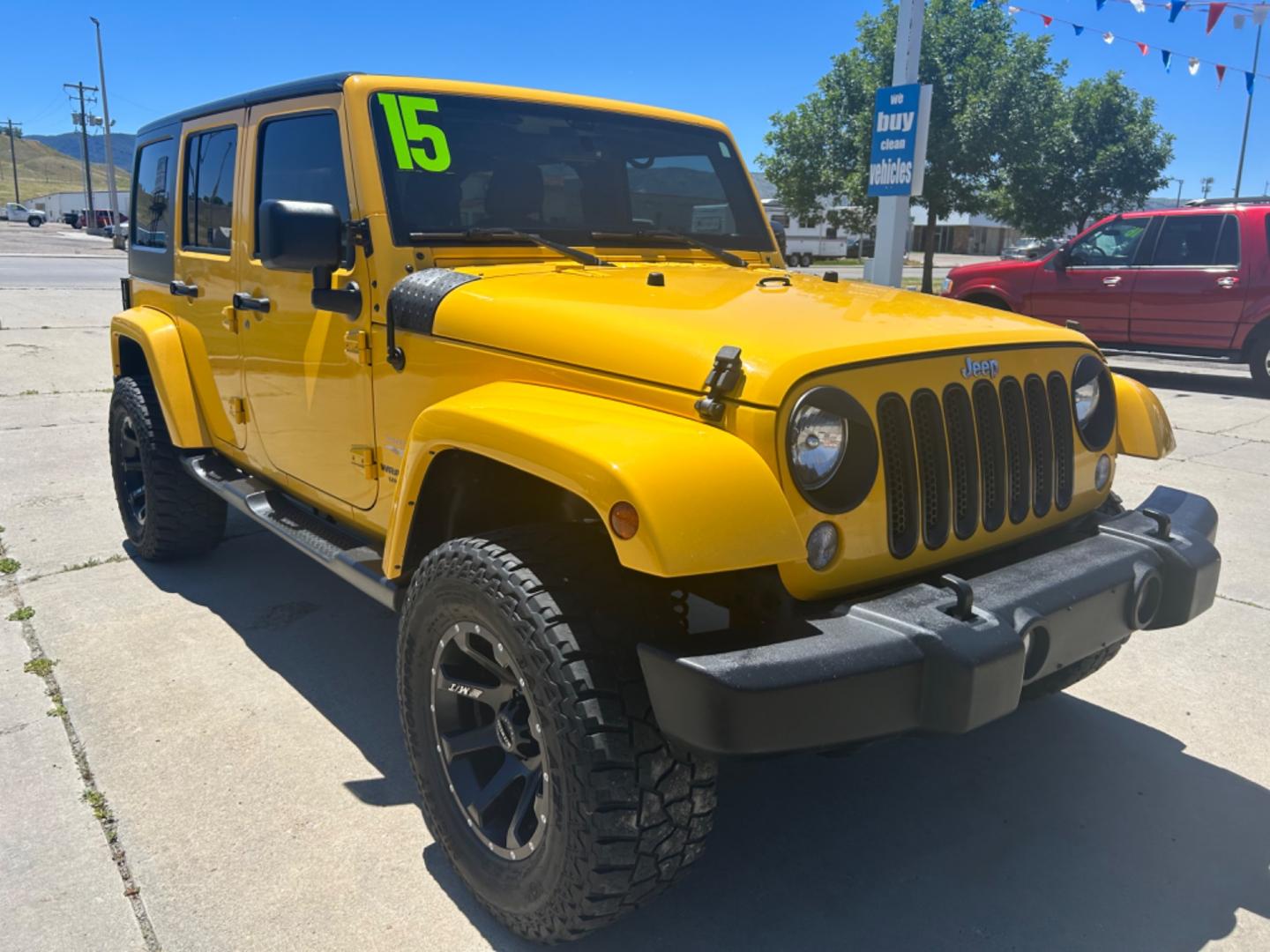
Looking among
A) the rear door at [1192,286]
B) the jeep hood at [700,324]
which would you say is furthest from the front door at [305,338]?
the rear door at [1192,286]

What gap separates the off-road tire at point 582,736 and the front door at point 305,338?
1032 mm

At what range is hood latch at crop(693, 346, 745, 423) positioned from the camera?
2.09m

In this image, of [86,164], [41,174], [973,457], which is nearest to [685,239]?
[973,457]

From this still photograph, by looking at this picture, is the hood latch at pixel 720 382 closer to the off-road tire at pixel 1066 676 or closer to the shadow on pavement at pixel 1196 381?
the off-road tire at pixel 1066 676

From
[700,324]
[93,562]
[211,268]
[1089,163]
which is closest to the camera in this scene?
[700,324]

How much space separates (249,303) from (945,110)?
65.8 feet

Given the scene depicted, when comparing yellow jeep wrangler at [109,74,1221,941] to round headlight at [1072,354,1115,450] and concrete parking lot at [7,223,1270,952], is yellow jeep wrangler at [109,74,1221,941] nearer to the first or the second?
round headlight at [1072,354,1115,450]

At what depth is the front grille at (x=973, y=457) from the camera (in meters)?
2.28

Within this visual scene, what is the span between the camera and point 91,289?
2125cm

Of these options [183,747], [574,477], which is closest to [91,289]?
[183,747]

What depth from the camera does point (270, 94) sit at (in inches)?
143

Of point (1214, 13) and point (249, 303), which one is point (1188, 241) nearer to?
point (1214, 13)

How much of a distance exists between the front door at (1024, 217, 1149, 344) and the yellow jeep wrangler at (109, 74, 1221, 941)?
884 centimetres

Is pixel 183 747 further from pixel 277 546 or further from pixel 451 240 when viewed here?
pixel 277 546
